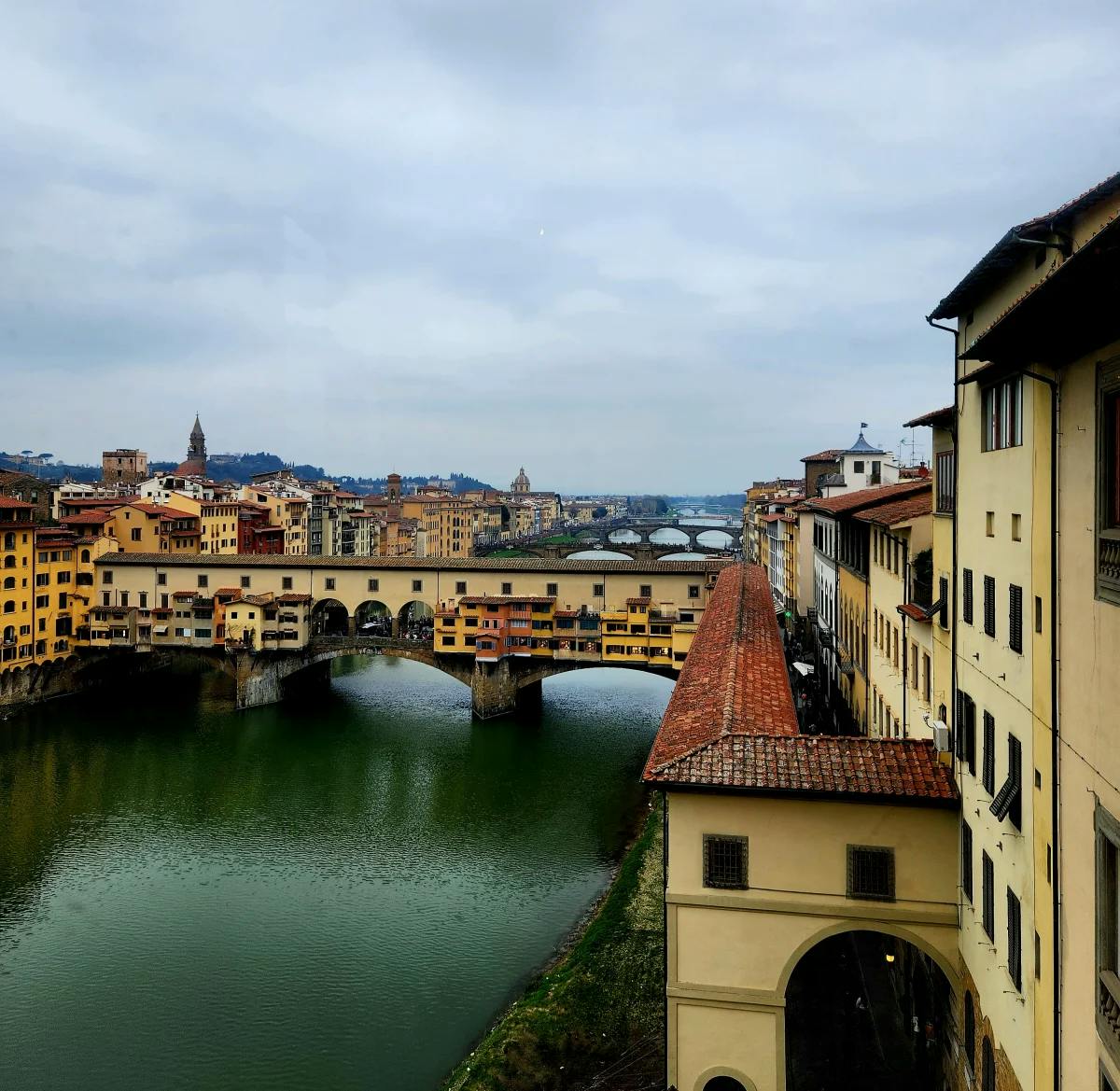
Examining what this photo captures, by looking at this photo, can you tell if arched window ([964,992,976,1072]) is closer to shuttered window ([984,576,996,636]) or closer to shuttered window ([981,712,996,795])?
shuttered window ([981,712,996,795])

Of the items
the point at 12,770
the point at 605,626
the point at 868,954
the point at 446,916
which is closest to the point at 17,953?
the point at 446,916

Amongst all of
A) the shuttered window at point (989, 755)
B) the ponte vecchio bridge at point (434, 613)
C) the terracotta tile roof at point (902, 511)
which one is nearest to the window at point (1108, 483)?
the shuttered window at point (989, 755)

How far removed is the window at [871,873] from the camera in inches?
442

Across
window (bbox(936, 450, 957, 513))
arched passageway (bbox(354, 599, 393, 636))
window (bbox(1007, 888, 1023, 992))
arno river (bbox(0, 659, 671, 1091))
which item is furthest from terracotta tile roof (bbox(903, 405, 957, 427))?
arched passageway (bbox(354, 599, 393, 636))

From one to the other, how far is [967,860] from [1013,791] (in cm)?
263

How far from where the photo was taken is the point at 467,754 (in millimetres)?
33219

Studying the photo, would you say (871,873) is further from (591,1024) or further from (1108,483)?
(1108,483)

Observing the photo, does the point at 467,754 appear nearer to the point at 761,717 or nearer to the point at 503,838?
the point at 503,838

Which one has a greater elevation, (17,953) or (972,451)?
(972,451)

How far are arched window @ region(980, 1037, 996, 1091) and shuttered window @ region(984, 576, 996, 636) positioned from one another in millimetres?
4257

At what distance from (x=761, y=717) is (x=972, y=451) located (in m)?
5.67

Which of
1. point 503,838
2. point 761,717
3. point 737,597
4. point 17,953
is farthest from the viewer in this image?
point 737,597

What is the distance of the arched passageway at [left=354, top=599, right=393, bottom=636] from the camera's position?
52.5 meters

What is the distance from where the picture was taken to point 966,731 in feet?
35.3
